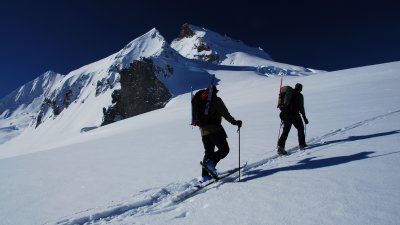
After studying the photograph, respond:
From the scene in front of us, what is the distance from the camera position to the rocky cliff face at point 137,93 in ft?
345

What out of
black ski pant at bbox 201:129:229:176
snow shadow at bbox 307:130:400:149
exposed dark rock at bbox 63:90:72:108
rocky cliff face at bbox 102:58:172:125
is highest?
exposed dark rock at bbox 63:90:72:108

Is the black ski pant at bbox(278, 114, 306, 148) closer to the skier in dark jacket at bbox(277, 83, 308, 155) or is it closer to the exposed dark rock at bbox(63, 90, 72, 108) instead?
the skier in dark jacket at bbox(277, 83, 308, 155)

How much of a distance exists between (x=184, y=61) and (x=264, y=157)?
10407 centimetres

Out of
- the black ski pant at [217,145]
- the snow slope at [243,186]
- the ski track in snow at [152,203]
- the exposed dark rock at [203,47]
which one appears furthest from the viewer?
the exposed dark rock at [203,47]

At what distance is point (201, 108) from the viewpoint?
19.9ft

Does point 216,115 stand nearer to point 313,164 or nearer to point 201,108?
point 201,108

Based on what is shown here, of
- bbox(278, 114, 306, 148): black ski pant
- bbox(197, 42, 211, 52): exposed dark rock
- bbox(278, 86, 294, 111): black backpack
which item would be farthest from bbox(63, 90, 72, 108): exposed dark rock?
bbox(278, 114, 306, 148): black ski pant

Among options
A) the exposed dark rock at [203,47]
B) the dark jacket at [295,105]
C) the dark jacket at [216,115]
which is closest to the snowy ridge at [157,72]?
the exposed dark rock at [203,47]

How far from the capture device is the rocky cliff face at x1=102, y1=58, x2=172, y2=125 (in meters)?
105

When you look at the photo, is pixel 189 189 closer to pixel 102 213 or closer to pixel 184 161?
pixel 102 213

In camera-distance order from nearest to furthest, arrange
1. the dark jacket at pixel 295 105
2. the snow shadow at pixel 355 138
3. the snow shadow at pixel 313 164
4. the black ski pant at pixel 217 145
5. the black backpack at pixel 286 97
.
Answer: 1. the snow shadow at pixel 313 164
2. the black ski pant at pixel 217 145
3. the snow shadow at pixel 355 138
4. the black backpack at pixel 286 97
5. the dark jacket at pixel 295 105

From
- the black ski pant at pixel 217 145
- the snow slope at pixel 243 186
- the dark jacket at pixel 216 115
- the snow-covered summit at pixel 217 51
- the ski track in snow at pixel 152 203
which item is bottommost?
the ski track in snow at pixel 152 203

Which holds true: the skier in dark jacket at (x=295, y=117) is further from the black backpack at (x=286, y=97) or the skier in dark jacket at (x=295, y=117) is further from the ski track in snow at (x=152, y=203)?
the ski track in snow at (x=152, y=203)

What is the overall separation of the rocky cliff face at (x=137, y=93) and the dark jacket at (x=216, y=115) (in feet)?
311
